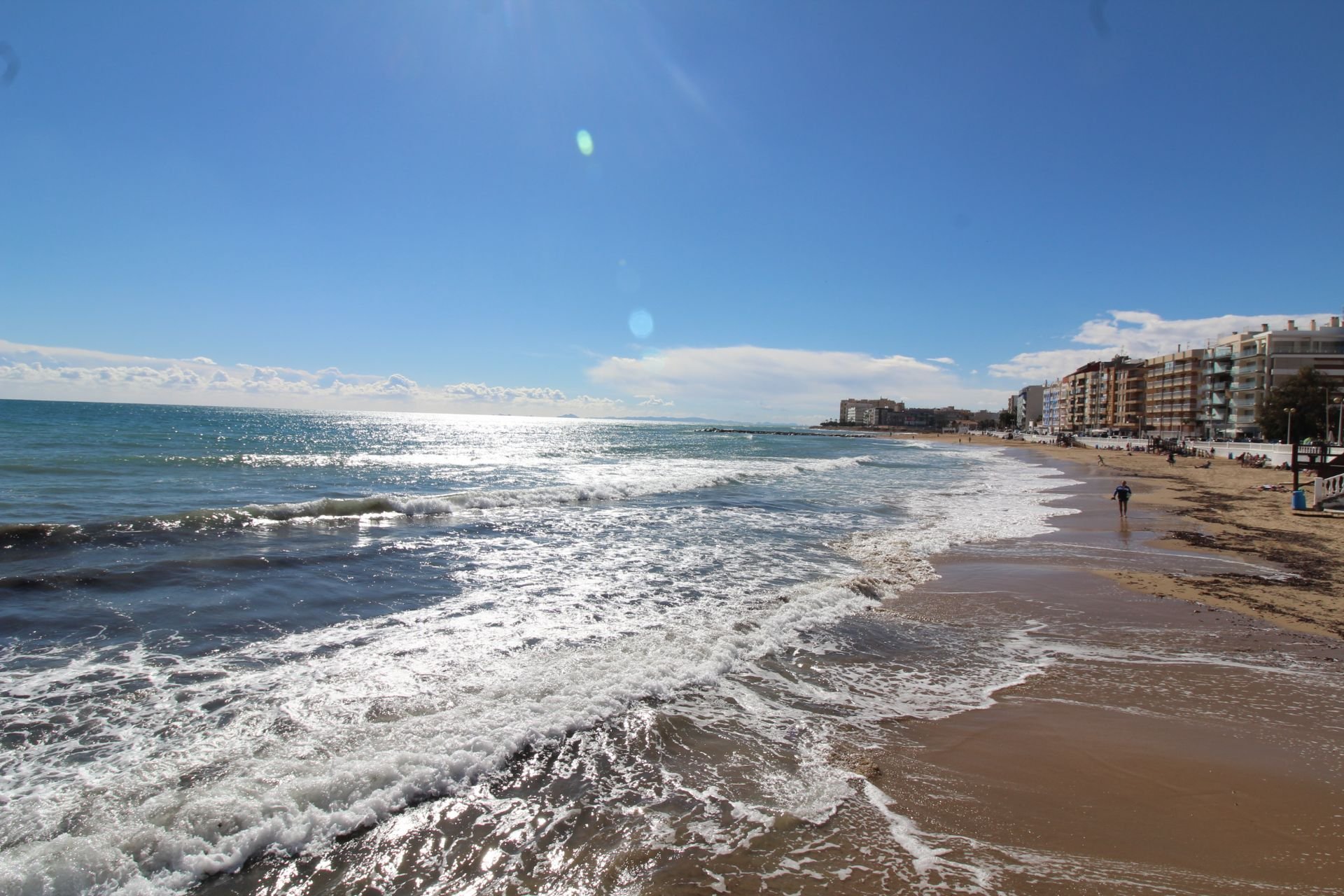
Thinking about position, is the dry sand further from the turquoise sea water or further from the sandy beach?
the turquoise sea water

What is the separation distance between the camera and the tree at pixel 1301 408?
54.2m

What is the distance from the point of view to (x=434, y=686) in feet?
20.8

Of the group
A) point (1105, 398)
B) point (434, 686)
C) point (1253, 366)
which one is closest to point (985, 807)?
point (434, 686)

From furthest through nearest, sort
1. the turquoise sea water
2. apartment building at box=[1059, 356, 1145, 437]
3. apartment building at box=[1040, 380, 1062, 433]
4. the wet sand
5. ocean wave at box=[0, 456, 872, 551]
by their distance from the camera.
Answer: apartment building at box=[1040, 380, 1062, 433] < apartment building at box=[1059, 356, 1145, 437] < ocean wave at box=[0, 456, 872, 551] < the turquoise sea water < the wet sand

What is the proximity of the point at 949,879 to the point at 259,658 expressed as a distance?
706 cm

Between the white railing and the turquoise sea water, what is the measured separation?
501 inches

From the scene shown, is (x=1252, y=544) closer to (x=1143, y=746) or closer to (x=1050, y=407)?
(x=1143, y=746)

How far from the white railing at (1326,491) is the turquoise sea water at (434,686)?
1274 cm

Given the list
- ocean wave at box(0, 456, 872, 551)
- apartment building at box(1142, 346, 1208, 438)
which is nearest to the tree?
apartment building at box(1142, 346, 1208, 438)

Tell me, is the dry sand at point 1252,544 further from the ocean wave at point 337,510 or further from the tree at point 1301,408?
the tree at point 1301,408

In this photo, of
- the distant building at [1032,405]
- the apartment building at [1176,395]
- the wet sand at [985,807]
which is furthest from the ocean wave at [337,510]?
the distant building at [1032,405]

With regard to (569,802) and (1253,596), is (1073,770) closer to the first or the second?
(569,802)

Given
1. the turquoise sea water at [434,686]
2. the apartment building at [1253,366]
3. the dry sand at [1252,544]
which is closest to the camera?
the turquoise sea water at [434,686]

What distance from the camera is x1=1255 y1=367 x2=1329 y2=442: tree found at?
54188mm
